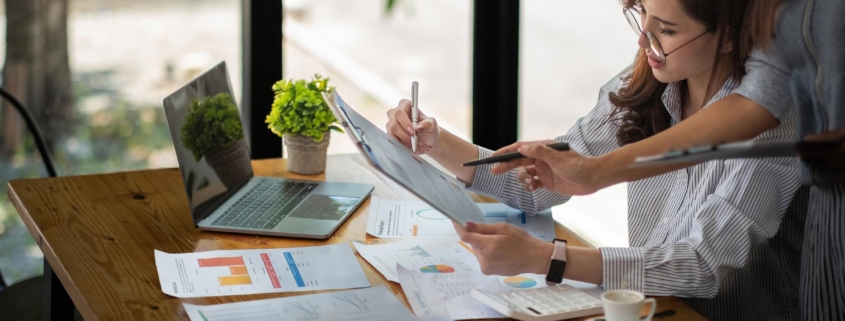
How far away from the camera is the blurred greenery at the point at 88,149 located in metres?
2.57

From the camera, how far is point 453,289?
136cm

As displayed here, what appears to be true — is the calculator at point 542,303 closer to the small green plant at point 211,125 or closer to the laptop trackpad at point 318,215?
the laptop trackpad at point 318,215

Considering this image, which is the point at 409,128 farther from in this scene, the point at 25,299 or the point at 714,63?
the point at 25,299

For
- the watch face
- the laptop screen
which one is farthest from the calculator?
the laptop screen

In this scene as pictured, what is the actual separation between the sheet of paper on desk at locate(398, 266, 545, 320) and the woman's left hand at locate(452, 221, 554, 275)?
0.14 feet

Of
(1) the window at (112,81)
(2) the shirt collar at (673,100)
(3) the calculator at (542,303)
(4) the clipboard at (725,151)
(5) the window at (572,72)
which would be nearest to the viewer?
(4) the clipboard at (725,151)

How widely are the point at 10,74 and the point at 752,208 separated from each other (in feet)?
6.80

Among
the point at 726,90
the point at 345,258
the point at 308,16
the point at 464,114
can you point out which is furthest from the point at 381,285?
the point at 464,114

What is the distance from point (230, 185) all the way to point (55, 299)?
42cm

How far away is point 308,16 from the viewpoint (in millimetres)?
2783

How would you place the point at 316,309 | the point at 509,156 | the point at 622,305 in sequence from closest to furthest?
the point at 622,305 → the point at 316,309 → the point at 509,156

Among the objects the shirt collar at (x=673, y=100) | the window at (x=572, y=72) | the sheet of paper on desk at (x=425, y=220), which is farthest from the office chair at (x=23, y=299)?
the window at (x=572, y=72)

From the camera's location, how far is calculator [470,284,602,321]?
1.24 meters

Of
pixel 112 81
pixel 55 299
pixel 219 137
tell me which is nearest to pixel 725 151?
pixel 219 137
